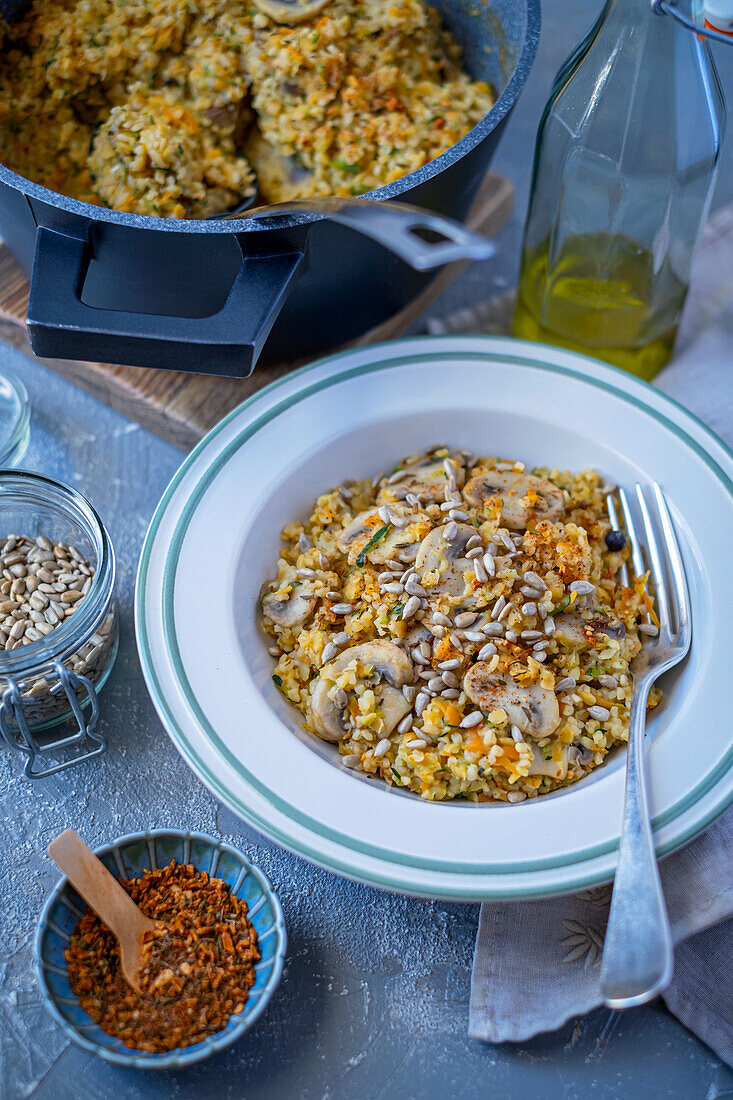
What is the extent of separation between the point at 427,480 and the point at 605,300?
0.60 metres

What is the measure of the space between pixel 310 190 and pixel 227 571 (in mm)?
804

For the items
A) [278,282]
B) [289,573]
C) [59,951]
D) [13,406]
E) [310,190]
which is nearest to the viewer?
[59,951]

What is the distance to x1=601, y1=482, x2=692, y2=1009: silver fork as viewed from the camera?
1.23m

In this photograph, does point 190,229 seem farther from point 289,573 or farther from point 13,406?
point 13,406

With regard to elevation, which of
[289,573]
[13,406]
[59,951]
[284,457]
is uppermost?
[284,457]

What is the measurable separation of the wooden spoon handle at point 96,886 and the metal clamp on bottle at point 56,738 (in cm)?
21

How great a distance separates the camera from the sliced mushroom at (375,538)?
161cm

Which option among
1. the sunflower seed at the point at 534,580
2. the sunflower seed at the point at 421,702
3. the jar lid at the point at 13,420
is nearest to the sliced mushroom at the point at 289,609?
the sunflower seed at the point at 421,702

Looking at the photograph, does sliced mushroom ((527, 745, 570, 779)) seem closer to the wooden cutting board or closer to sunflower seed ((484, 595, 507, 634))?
sunflower seed ((484, 595, 507, 634))

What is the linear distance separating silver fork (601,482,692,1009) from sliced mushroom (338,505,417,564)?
0.40 meters

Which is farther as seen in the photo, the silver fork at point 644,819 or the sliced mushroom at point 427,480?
the sliced mushroom at point 427,480

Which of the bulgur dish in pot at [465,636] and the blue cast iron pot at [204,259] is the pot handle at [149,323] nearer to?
the blue cast iron pot at [204,259]

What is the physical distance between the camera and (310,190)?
6.18ft

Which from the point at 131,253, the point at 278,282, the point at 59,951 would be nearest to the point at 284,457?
the point at 278,282
